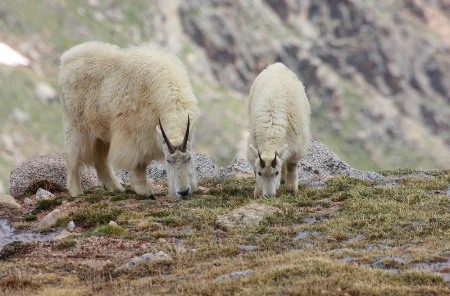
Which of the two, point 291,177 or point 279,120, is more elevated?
point 279,120

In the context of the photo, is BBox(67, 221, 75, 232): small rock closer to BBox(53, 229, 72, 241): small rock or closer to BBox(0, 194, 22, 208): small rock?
BBox(53, 229, 72, 241): small rock

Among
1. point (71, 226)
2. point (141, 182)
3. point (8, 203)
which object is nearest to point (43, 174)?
point (8, 203)

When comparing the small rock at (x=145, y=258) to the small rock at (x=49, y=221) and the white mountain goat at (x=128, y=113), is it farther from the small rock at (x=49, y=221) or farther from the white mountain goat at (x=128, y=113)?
the small rock at (x=49, y=221)

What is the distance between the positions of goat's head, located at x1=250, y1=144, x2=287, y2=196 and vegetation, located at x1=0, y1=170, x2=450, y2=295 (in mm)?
359

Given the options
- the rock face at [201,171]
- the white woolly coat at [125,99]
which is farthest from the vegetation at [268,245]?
the rock face at [201,171]

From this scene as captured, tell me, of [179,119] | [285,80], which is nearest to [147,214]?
[179,119]

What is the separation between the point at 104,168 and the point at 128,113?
297cm

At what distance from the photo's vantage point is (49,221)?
58.1 ft

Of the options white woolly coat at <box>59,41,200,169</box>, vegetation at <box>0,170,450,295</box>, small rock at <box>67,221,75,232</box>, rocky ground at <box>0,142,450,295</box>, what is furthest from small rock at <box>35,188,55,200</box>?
small rock at <box>67,221,75,232</box>

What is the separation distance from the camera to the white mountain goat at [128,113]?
18641 mm

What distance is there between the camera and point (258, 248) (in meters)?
14.4

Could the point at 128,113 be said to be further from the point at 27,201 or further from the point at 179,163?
the point at 27,201

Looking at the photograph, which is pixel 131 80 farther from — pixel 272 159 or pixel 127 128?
pixel 272 159

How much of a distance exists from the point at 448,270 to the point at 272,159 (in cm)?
749
